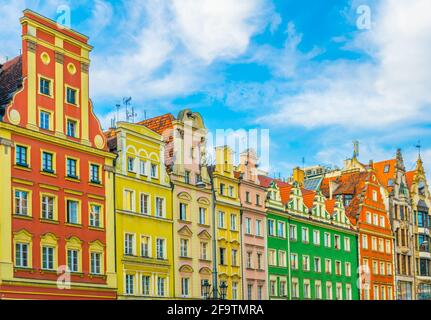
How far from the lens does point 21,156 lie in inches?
1727

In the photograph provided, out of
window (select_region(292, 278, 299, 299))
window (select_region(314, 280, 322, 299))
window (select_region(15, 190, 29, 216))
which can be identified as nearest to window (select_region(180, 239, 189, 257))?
window (select_region(15, 190, 29, 216))

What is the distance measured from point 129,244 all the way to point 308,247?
24550 millimetres

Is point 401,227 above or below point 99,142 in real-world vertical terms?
below

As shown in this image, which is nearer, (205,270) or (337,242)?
(205,270)

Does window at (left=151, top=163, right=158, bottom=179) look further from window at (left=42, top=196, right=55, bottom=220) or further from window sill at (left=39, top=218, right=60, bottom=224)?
window sill at (left=39, top=218, right=60, bottom=224)

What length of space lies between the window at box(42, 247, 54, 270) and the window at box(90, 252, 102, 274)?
3.35 meters

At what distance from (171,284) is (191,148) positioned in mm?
11095

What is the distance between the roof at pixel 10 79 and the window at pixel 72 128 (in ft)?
13.1

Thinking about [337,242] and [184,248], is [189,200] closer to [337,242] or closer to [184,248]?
[184,248]

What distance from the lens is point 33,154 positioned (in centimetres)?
4456

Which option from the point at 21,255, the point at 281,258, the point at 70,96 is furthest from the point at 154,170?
the point at 281,258

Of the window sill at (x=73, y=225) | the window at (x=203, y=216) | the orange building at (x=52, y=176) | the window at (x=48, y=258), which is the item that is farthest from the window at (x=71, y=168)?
the window at (x=203, y=216)
